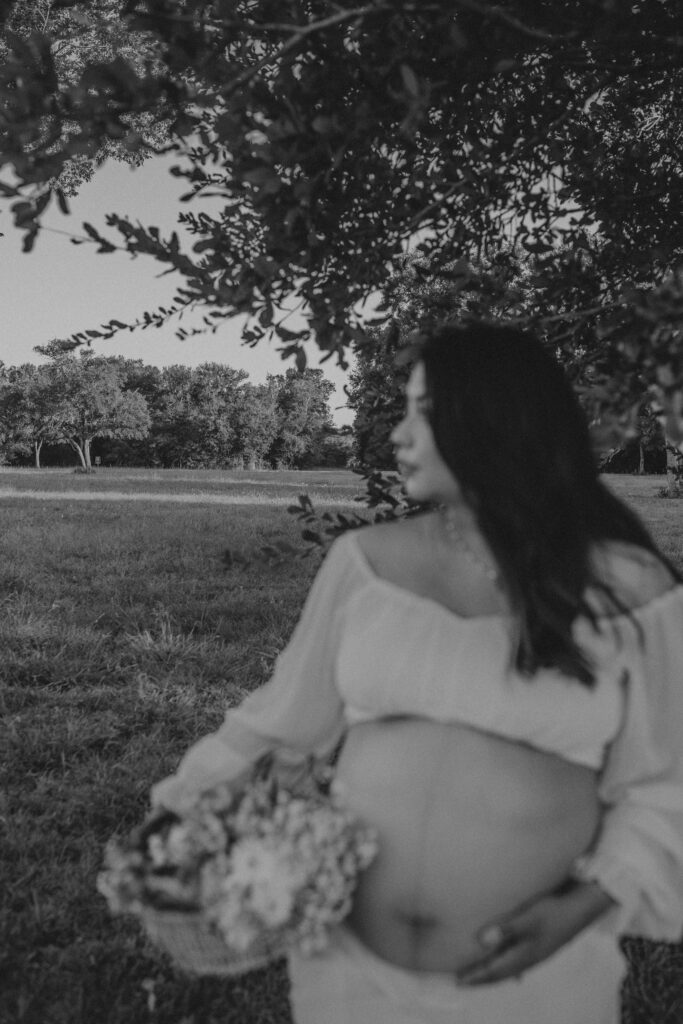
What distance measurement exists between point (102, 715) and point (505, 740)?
4.18 meters

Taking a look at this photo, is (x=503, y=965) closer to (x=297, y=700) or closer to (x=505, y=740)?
(x=505, y=740)

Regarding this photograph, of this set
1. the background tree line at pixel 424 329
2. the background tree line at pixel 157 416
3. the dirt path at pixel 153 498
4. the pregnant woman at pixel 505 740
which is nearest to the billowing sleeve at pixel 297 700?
the pregnant woman at pixel 505 740

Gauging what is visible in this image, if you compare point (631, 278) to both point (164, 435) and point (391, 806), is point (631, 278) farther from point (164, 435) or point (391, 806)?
point (164, 435)

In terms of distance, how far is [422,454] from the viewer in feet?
6.78

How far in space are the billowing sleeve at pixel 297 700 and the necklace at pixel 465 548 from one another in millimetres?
309

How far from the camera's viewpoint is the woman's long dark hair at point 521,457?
1.97 metres

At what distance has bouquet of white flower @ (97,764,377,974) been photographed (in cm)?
162

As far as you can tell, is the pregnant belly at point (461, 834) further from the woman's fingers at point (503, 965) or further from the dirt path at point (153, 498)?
the dirt path at point (153, 498)

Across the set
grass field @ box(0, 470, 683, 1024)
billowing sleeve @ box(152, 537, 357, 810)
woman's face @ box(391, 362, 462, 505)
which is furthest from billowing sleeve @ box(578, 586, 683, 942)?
grass field @ box(0, 470, 683, 1024)

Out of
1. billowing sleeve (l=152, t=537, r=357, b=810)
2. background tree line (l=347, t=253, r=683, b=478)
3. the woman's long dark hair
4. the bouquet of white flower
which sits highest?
background tree line (l=347, t=253, r=683, b=478)

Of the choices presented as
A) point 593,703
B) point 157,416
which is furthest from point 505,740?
point 157,416

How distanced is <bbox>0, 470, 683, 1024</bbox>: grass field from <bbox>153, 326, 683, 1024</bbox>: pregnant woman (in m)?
1.54

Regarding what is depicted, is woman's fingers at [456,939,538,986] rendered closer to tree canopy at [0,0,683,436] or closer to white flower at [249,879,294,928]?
white flower at [249,879,294,928]

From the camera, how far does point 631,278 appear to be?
376 centimetres
